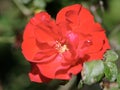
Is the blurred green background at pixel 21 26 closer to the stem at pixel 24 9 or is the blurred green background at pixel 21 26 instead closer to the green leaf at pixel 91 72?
the stem at pixel 24 9

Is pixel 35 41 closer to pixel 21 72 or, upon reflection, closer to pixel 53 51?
pixel 53 51

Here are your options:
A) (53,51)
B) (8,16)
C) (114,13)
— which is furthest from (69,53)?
(8,16)

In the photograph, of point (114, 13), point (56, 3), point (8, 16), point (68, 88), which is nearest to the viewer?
point (68, 88)

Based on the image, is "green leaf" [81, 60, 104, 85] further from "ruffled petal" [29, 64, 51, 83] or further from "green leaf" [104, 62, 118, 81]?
"ruffled petal" [29, 64, 51, 83]

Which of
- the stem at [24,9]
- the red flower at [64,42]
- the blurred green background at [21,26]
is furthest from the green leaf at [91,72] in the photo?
the stem at [24,9]

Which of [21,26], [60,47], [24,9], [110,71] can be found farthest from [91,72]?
[21,26]

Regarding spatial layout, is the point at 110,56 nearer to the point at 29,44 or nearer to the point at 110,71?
the point at 110,71
